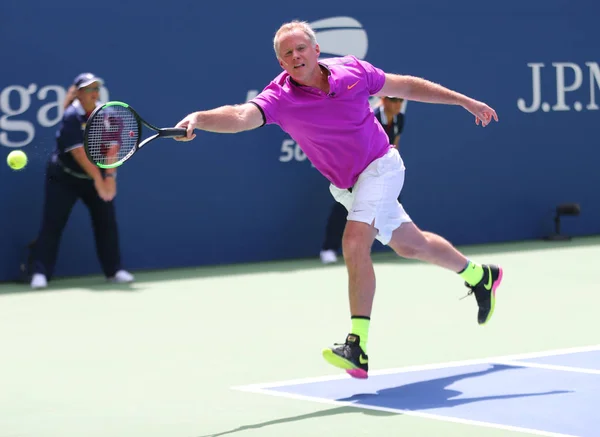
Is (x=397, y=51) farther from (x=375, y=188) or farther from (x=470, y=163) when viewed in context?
(x=375, y=188)

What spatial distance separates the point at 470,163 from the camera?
43.3 feet

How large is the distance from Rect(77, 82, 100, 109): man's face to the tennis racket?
3.98m

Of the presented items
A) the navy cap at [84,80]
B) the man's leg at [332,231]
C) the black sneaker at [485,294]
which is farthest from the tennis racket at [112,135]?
the man's leg at [332,231]

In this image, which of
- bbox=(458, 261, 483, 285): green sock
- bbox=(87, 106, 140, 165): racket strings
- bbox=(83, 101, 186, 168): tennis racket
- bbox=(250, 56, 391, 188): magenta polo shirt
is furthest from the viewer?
bbox=(458, 261, 483, 285): green sock

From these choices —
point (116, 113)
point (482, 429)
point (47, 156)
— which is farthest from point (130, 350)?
point (47, 156)

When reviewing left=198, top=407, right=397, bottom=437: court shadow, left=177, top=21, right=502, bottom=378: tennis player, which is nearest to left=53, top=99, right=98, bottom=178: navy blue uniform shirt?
left=177, top=21, right=502, bottom=378: tennis player

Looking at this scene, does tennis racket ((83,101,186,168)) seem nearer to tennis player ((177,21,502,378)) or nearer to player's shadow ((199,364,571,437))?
tennis player ((177,21,502,378))

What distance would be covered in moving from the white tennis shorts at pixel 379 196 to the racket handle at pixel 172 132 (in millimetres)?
1310

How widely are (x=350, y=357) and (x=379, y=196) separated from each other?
2.91ft

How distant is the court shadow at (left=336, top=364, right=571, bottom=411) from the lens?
233 inches

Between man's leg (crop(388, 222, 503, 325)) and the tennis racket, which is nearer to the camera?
the tennis racket

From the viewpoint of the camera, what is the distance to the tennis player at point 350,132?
631cm

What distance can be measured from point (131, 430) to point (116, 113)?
1624 millimetres

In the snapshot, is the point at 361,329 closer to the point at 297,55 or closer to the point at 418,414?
the point at 418,414
